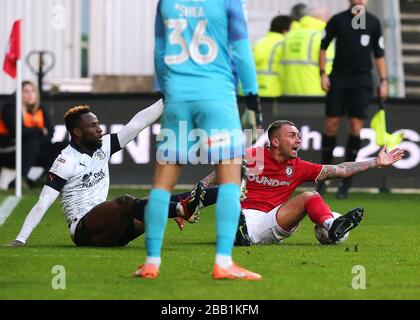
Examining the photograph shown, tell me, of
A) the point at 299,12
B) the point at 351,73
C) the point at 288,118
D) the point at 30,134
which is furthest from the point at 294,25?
the point at 30,134

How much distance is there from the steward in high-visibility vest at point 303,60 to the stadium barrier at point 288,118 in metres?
0.77

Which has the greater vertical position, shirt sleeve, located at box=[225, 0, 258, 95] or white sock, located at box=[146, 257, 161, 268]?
shirt sleeve, located at box=[225, 0, 258, 95]

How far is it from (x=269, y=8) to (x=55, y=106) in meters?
7.54

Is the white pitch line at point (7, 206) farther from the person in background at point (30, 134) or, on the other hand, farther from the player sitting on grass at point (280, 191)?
the player sitting on grass at point (280, 191)

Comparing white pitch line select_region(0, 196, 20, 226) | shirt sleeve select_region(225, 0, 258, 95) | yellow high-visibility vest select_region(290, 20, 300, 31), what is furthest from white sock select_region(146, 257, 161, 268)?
yellow high-visibility vest select_region(290, 20, 300, 31)

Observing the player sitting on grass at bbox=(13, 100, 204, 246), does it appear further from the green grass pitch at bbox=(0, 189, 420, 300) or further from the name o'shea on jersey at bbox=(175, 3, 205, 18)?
the name o'shea on jersey at bbox=(175, 3, 205, 18)

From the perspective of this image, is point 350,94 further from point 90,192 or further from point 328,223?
point 90,192

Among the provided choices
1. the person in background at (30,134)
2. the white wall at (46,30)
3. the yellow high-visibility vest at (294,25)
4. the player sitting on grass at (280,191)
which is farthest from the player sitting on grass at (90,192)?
the white wall at (46,30)

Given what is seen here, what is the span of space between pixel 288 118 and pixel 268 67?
4.15 feet

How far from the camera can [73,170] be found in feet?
33.2

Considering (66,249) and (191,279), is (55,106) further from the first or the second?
(191,279)

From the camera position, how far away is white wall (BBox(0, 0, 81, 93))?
24.3 metres

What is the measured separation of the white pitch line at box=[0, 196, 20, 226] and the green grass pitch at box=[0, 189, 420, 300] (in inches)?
32.1
